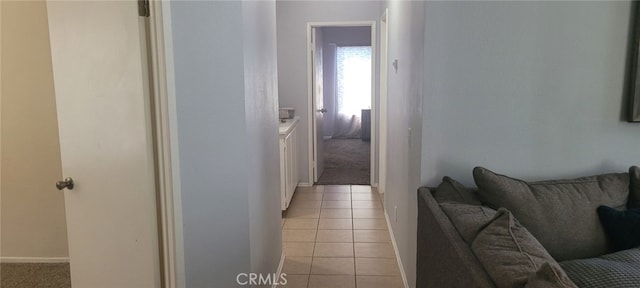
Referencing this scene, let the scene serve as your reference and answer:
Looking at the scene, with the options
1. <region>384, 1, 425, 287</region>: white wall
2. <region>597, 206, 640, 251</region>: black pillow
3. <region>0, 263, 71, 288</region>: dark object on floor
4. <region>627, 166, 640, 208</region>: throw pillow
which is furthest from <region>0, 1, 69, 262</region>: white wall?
<region>627, 166, 640, 208</region>: throw pillow

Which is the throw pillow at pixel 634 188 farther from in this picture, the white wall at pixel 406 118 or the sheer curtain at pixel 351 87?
the sheer curtain at pixel 351 87

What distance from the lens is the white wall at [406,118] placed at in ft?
7.80

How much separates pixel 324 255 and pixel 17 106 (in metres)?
2.32

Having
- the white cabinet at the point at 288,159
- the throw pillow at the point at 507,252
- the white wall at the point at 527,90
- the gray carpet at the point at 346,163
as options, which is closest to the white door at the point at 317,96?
the gray carpet at the point at 346,163

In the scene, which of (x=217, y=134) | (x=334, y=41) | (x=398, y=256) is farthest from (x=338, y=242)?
(x=334, y=41)

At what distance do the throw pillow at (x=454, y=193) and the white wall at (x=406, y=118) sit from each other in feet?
0.71

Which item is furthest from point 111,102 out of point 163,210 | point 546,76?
point 546,76

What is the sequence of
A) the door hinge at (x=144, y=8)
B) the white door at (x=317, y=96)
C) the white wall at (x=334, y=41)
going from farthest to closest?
the white wall at (x=334, y=41), the white door at (x=317, y=96), the door hinge at (x=144, y=8)

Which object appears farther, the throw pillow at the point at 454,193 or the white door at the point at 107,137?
the throw pillow at the point at 454,193

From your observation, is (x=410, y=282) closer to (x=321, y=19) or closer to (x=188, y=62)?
(x=188, y=62)

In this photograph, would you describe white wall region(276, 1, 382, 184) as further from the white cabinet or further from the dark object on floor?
the dark object on floor

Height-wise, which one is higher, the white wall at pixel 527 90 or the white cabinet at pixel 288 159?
the white wall at pixel 527 90

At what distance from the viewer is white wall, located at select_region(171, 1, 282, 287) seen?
1.90m

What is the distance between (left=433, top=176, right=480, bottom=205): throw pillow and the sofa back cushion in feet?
1.69
